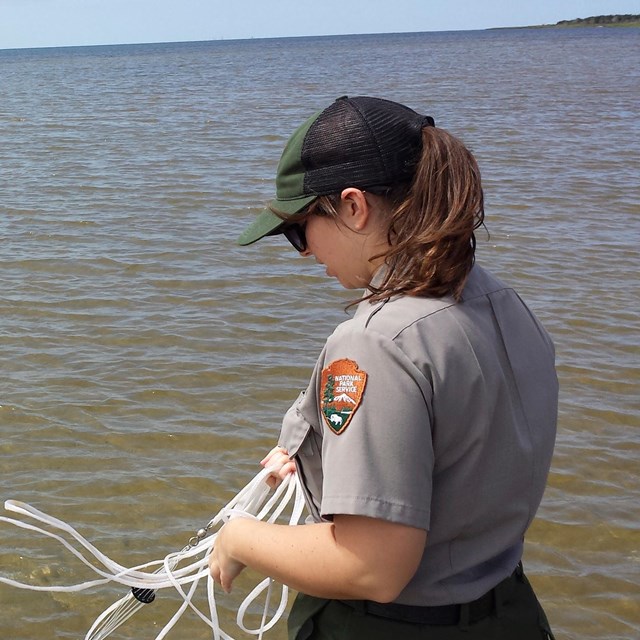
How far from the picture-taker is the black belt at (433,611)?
5.66ft

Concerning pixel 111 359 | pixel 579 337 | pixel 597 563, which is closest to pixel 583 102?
pixel 579 337

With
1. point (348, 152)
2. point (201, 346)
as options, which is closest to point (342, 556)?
point (348, 152)

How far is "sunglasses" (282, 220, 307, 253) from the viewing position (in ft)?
5.70

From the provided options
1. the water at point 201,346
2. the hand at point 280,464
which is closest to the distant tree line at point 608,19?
the water at point 201,346

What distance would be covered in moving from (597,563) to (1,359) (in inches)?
154

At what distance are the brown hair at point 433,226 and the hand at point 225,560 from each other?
52 centimetres

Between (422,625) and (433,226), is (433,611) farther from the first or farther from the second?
(433,226)

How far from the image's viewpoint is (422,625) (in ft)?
5.71

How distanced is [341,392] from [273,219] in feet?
Answer: 1.27

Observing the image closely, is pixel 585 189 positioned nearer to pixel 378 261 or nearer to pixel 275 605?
pixel 275 605

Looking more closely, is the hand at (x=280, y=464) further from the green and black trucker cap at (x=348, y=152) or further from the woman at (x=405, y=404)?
the green and black trucker cap at (x=348, y=152)

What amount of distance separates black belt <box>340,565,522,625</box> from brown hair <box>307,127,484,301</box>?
559 millimetres

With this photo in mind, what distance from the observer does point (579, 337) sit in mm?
6508

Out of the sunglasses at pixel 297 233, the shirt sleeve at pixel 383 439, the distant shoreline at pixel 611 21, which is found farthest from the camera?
the distant shoreline at pixel 611 21
